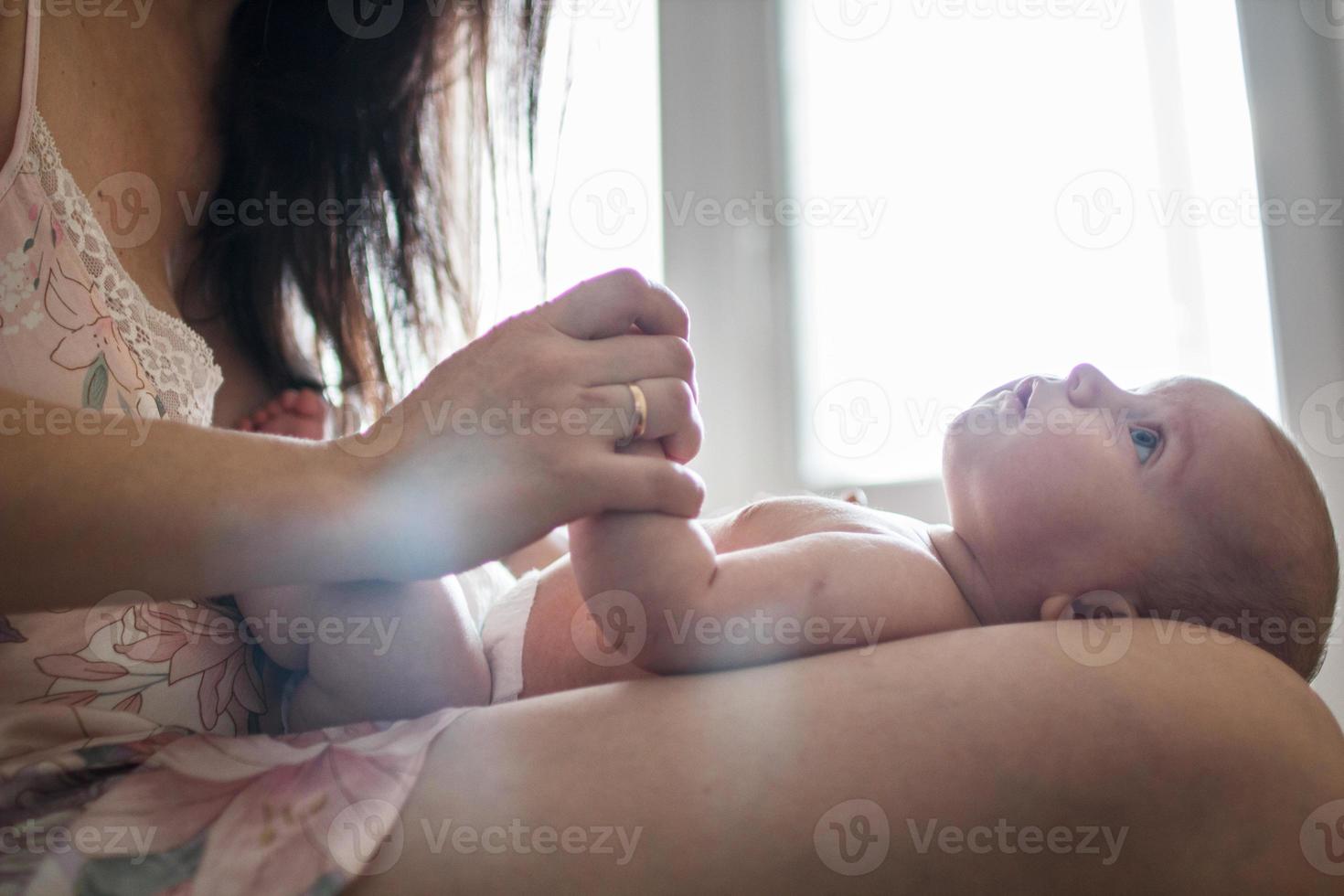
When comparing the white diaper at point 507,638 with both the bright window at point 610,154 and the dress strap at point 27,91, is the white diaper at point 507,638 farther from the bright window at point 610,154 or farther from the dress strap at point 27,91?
the bright window at point 610,154

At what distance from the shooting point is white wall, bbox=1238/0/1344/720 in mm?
1144

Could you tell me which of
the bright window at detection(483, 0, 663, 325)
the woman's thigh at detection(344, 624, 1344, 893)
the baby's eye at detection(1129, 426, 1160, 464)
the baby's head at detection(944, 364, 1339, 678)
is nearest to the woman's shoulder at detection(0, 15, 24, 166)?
the woman's thigh at detection(344, 624, 1344, 893)

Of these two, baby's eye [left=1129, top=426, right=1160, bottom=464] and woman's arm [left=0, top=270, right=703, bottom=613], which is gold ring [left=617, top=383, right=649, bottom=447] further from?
baby's eye [left=1129, top=426, right=1160, bottom=464]

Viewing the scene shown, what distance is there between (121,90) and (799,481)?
4.39 feet

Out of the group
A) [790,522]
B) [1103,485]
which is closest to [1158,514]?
[1103,485]

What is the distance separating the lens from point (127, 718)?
1.77 feet

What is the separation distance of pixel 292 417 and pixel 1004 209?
3.94 ft

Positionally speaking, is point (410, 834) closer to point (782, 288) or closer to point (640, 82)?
point (782, 288)

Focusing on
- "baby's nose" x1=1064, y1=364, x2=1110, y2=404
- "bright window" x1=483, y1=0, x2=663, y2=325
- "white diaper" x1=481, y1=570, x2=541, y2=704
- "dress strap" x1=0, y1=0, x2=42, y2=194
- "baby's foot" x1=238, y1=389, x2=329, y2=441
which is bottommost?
"white diaper" x1=481, y1=570, x2=541, y2=704

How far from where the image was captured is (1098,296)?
1423mm

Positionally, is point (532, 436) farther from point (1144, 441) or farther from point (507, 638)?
point (1144, 441)

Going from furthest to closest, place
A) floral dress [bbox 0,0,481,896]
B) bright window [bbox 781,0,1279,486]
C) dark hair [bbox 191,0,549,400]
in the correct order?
bright window [bbox 781,0,1279,486]
dark hair [bbox 191,0,549,400]
floral dress [bbox 0,0,481,896]

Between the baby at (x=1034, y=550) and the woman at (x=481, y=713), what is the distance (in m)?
0.09

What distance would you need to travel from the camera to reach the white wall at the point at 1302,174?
1.14 metres
